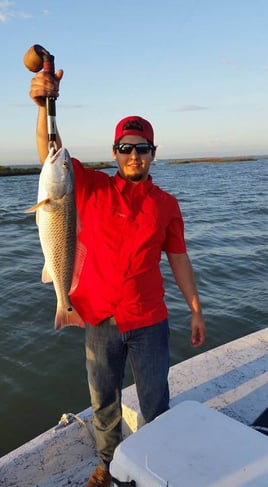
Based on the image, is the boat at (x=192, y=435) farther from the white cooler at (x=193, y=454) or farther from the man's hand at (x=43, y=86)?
the man's hand at (x=43, y=86)

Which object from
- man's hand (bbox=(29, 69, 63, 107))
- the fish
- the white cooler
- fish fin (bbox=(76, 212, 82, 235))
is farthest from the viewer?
fish fin (bbox=(76, 212, 82, 235))

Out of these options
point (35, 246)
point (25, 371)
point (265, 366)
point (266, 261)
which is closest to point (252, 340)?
point (265, 366)

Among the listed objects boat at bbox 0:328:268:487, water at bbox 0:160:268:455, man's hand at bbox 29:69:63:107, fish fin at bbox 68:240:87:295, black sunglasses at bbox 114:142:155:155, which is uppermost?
man's hand at bbox 29:69:63:107

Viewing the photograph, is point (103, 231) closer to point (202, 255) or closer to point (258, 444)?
point (258, 444)

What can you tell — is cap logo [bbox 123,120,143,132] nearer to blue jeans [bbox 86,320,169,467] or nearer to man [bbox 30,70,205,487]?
man [bbox 30,70,205,487]

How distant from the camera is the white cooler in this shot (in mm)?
2096

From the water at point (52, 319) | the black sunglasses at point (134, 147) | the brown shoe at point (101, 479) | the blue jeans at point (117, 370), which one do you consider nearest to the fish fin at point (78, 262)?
the blue jeans at point (117, 370)

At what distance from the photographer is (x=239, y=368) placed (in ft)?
15.0

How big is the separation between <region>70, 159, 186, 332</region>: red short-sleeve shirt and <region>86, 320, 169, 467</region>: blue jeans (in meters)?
0.09

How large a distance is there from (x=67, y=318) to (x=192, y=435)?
1200 mm

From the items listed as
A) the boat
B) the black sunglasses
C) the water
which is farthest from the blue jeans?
the water

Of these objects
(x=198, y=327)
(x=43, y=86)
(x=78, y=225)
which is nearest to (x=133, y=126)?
(x=43, y=86)

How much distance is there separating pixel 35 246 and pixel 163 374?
39.0 ft

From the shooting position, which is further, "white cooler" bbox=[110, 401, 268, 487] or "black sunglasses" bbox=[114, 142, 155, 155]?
"black sunglasses" bbox=[114, 142, 155, 155]
